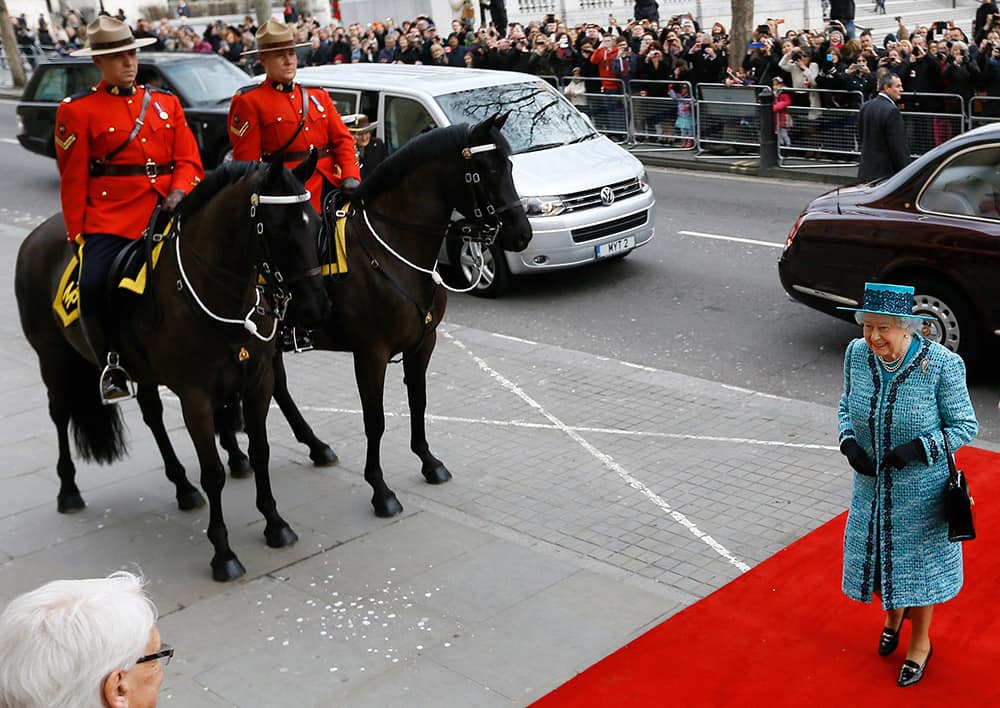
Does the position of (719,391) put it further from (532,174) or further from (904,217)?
(532,174)

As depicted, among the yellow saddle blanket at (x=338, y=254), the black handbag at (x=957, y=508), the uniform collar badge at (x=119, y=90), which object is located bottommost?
the black handbag at (x=957, y=508)

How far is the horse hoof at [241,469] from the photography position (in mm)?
8281

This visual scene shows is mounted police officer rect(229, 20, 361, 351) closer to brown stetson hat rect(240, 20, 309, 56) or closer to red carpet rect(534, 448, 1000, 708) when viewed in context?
brown stetson hat rect(240, 20, 309, 56)

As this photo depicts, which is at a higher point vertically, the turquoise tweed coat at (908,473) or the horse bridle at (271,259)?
the horse bridle at (271,259)

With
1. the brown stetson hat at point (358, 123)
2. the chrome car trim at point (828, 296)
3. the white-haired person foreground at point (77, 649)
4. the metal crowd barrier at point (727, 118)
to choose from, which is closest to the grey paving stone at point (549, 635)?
the white-haired person foreground at point (77, 649)

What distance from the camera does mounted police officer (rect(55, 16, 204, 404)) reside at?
276 inches

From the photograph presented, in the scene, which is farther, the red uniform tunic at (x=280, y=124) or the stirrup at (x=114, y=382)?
the red uniform tunic at (x=280, y=124)

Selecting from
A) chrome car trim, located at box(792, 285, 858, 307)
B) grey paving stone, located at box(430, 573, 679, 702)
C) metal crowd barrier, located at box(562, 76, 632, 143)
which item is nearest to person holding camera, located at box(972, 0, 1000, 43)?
metal crowd barrier, located at box(562, 76, 632, 143)

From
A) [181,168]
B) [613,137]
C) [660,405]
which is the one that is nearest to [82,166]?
[181,168]

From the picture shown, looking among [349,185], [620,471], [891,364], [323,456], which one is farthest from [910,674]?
[349,185]

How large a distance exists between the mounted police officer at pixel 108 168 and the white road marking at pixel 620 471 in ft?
10.1

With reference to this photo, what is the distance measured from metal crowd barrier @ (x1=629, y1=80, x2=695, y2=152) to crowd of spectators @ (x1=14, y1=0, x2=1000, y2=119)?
4.4 inches

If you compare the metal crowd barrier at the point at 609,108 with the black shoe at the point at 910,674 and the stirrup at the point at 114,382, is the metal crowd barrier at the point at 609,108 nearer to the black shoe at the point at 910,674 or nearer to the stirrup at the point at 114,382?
the stirrup at the point at 114,382

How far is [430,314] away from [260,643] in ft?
7.81
